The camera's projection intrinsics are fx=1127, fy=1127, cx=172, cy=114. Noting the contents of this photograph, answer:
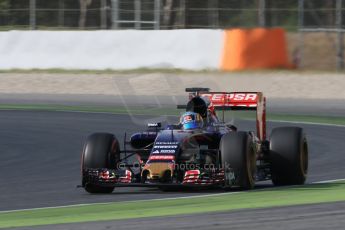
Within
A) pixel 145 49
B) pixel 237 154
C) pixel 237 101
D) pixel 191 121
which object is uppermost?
pixel 145 49

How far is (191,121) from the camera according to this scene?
1319 centimetres

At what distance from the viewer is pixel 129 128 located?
73.6 feet

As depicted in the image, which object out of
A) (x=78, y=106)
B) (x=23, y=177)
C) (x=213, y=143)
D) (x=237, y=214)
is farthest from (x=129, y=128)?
(x=237, y=214)

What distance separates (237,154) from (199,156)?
2.36 feet

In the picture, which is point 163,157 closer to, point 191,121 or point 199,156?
point 199,156

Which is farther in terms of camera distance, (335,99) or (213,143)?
(335,99)

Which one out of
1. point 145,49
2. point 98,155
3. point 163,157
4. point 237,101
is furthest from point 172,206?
point 145,49

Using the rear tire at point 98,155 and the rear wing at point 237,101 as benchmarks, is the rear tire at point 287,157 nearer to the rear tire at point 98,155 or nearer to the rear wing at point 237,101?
the rear wing at point 237,101

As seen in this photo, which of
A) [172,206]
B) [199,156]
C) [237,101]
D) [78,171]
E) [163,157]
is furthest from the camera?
[78,171]

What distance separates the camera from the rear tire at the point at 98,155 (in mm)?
12711

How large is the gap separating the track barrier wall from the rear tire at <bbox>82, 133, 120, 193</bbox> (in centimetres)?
1698

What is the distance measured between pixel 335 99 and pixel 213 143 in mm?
14587

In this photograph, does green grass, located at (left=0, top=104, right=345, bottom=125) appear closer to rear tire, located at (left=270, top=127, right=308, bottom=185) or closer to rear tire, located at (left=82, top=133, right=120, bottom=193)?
rear tire, located at (left=270, top=127, right=308, bottom=185)

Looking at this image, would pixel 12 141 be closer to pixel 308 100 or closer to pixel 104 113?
pixel 104 113
